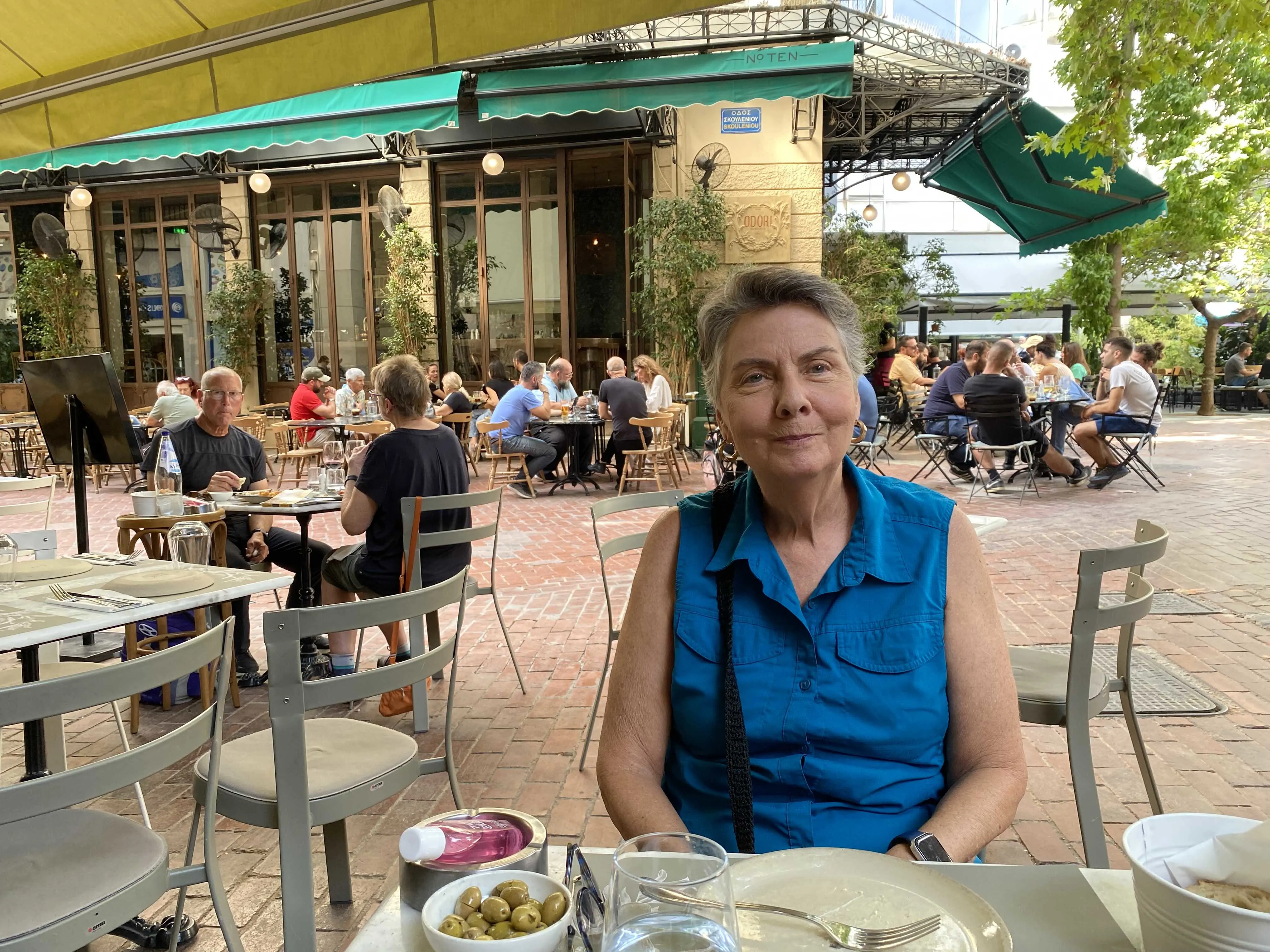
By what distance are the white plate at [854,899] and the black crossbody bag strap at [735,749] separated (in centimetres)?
43

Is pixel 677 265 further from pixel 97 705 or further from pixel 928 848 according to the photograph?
pixel 928 848

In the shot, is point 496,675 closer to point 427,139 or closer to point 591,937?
point 591,937

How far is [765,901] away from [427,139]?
49.6 feet

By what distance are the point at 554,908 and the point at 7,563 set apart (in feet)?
8.91

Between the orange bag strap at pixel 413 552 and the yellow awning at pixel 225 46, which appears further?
the orange bag strap at pixel 413 552

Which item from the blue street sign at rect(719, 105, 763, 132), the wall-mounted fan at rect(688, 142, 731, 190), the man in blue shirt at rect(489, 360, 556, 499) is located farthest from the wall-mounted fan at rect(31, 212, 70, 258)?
the blue street sign at rect(719, 105, 763, 132)

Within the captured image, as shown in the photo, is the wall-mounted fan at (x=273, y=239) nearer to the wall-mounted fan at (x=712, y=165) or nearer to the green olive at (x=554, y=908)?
the wall-mounted fan at (x=712, y=165)

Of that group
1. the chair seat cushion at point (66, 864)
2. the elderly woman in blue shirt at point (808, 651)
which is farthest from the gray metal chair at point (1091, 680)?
the chair seat cushion at point (66, 864)

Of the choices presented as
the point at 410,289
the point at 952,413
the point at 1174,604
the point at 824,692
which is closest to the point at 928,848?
the point at 824,692

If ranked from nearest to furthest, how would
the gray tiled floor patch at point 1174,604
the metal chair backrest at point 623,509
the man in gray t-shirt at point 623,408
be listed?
the metal chair backrest at point 623,509 → the gray tiled floor patch at point 1174,604 → the man in gray t-shirt at point 623,408

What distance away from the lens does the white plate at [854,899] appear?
86 cm

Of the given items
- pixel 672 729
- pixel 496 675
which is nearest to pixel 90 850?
pixel 672 729

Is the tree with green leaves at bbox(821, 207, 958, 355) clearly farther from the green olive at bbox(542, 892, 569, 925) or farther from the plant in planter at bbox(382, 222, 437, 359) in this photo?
the green olive at bbox(542, 892, 569, 925)

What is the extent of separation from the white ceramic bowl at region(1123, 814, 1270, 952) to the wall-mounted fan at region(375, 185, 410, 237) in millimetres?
14884
